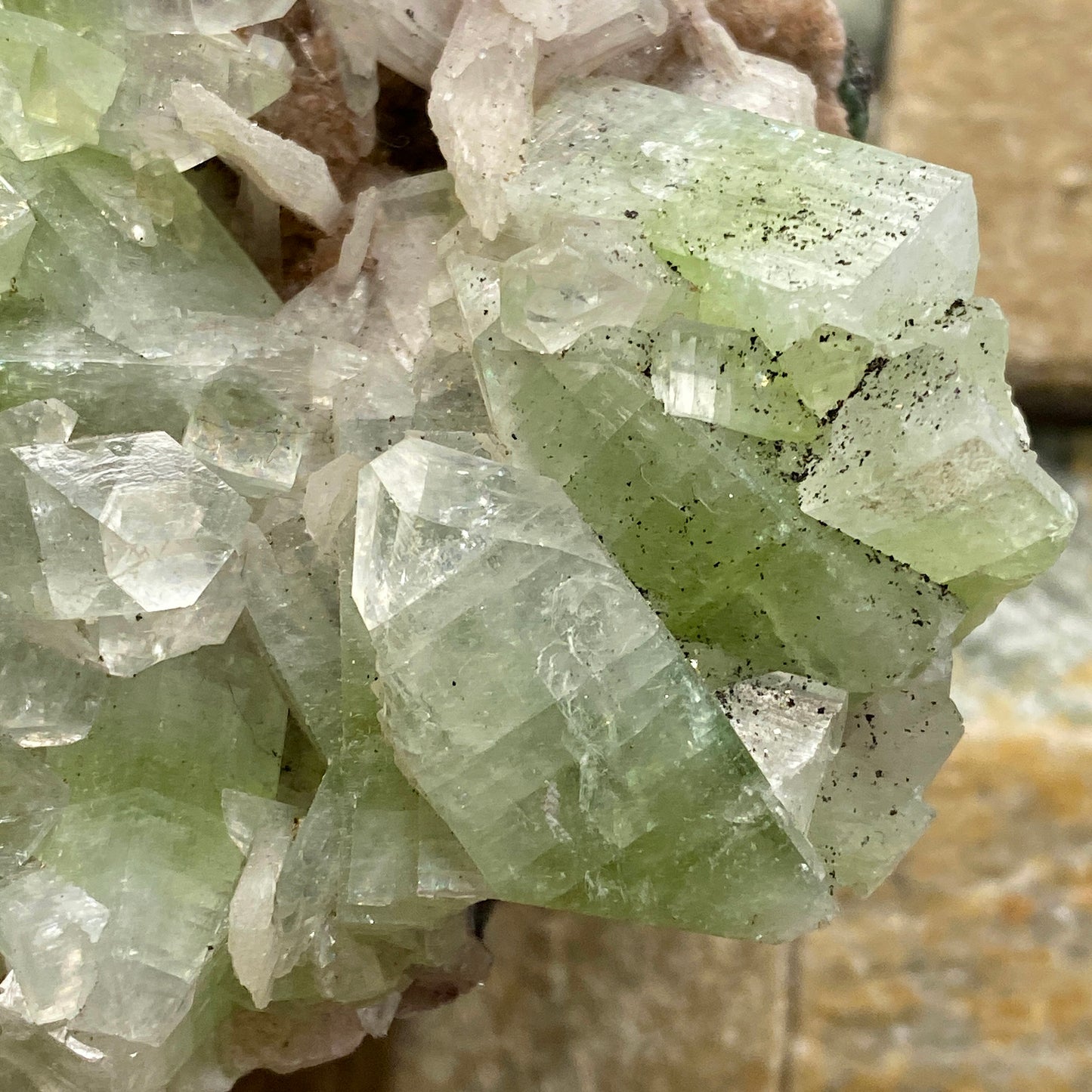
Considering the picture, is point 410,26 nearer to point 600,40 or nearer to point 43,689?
point 600,40

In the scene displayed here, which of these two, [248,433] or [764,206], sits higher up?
[764,206]

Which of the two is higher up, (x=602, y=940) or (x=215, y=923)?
(x=215, y=923)

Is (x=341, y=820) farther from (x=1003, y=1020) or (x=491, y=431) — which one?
(x=1003, y=1020)

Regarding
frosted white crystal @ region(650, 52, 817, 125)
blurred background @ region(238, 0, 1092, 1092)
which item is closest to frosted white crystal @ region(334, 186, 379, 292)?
frosted white crystal @ region(650, 52, 817, 125)

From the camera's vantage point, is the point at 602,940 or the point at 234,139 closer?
the point at 234,139

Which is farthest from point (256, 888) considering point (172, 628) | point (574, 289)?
point (574, 289)

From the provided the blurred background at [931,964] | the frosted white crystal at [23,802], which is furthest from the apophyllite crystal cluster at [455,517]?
the blurred background at [931,964]

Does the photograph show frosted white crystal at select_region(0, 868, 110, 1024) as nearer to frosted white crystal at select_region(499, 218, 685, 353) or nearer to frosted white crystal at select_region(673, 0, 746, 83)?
frosted white crystal at select_region(499, 218, 685, 353)

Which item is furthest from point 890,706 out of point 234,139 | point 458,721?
point 234,139
